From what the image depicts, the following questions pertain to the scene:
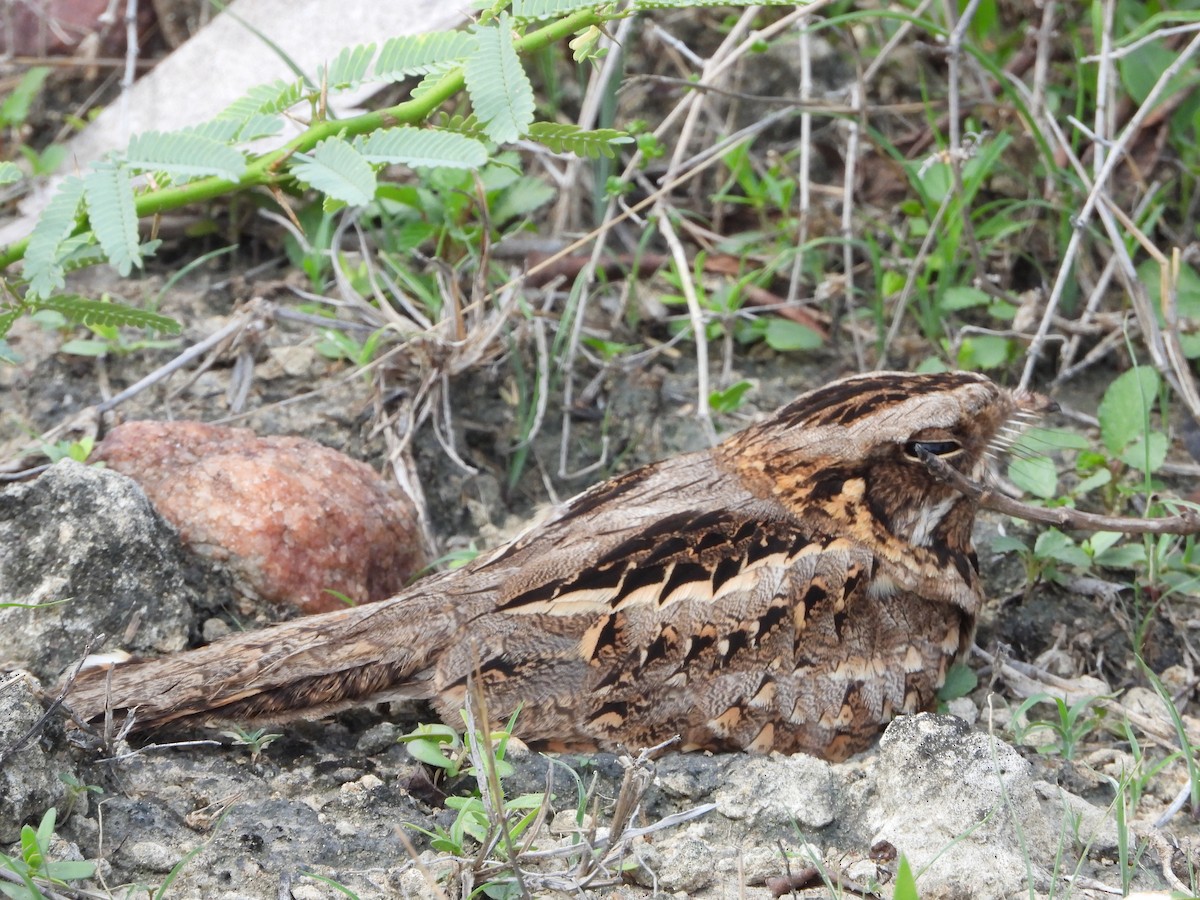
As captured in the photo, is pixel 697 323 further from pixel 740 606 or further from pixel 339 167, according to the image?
pixel 339 167

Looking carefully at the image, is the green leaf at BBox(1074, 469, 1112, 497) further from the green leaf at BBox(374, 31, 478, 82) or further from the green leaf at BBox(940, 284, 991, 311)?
the green leaf at BBox(374, 31, 478, 82)

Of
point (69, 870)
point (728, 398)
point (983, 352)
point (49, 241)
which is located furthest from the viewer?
point (983, 352)

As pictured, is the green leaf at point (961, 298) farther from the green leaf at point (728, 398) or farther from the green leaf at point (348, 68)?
the green leaf at point (348, 68)

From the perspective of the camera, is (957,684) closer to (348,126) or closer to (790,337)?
(790,337)

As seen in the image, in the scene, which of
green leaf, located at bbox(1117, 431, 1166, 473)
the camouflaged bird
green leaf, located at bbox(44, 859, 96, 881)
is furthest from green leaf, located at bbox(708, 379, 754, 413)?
green leaf, located at bbox(44, 859, 96, 881)

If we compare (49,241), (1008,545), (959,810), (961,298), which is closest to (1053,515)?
(1008,545)
